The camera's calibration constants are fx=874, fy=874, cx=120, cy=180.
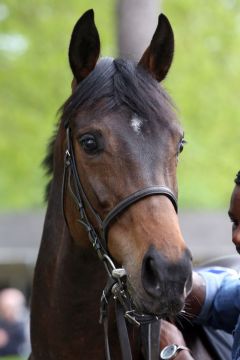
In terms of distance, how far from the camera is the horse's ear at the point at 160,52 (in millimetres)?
4238

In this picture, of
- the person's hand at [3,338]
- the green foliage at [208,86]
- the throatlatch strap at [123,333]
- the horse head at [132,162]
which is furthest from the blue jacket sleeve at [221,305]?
the green foliage at [208,86]

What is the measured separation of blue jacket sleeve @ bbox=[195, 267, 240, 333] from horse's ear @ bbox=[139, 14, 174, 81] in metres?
1.17

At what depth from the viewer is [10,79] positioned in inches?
670

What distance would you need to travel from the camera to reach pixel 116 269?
382 centimetres

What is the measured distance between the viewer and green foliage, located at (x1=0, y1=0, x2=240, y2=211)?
667 inches

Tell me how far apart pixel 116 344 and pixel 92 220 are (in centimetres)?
65

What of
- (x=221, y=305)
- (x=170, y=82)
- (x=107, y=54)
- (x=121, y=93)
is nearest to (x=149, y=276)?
(x=121, y=93)

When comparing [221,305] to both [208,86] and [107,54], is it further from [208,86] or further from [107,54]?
[208,86]

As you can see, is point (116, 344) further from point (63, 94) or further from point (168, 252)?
point (63, 94)

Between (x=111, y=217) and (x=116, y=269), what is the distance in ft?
0.75

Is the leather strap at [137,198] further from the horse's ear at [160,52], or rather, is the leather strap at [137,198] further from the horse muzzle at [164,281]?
the horse's ear at [160,52]

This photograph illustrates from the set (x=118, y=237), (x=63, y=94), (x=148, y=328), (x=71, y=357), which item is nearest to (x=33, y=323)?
(x=71, y=357)

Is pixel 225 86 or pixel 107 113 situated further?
pixel 225 86

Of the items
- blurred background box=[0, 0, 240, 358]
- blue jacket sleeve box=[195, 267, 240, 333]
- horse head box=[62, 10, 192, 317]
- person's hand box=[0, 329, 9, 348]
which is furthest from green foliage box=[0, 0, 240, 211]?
horse head box=[62, 10, 192, 317]
